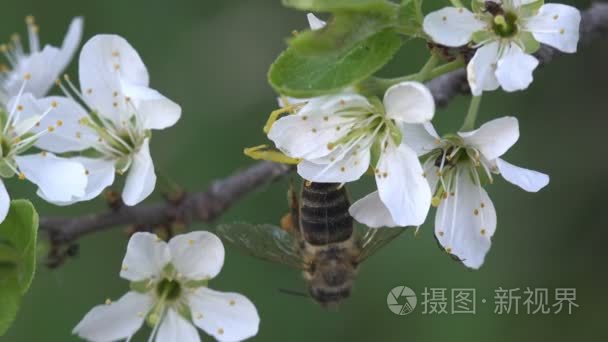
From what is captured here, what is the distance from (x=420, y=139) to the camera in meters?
2.55

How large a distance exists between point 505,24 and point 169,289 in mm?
1310

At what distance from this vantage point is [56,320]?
4418 mm

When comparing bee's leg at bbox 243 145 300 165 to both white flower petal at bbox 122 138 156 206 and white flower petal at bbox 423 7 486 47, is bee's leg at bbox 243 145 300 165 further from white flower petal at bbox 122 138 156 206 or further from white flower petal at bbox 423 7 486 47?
white flower petal at bbox 423 7 486 47

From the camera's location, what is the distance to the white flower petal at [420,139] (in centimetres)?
253

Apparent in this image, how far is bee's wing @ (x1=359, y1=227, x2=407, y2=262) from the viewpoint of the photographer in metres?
2.76

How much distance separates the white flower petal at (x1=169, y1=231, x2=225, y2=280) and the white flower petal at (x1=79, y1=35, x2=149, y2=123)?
0.50m

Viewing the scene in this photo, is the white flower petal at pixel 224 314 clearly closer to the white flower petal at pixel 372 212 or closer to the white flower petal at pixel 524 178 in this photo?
the white flower petal at pixel 372 212

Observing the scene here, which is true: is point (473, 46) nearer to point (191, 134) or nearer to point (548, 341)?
point (548, 341)

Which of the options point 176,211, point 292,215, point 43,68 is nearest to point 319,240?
point 292,215

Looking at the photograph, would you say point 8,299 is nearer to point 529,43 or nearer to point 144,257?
point 144,257

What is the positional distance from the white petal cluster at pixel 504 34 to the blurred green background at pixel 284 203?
167cm

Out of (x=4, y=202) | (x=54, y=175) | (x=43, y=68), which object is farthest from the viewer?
(x=43, y=68)

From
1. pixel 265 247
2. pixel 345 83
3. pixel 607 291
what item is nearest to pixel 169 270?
pixel 265 247

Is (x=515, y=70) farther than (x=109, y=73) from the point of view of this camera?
No
